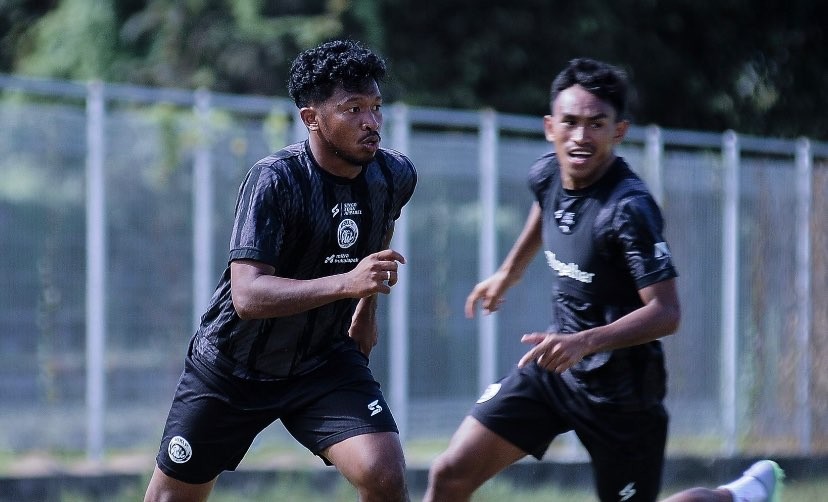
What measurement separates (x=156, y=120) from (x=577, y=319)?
16.5ft

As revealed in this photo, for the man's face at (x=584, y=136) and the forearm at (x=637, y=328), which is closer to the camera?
the forearm at (x=637, y=328)

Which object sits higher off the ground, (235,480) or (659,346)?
(659,346)

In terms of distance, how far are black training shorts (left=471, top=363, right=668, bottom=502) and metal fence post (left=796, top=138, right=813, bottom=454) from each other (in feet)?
23.7

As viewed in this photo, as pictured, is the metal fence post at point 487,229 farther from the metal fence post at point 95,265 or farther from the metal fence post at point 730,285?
the metal fence post at point 95,265

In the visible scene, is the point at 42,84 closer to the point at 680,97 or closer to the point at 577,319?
the point at 577,319

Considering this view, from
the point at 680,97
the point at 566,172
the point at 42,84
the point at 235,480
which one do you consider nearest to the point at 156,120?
the point at 42,84

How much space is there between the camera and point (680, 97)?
20.7 meters

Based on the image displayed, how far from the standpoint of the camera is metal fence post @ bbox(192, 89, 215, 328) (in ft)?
34.8

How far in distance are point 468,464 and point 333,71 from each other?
1758mm

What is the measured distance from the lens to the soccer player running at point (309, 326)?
5625 millimetres

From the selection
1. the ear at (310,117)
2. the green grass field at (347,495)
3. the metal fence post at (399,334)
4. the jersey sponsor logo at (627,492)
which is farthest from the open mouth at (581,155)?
the metal fence post at (399,334)

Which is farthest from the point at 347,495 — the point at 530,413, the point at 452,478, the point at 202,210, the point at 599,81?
the point at 599,81

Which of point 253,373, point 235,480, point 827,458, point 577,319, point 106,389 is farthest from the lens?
point 827,458

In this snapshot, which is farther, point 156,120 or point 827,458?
point 827,458
